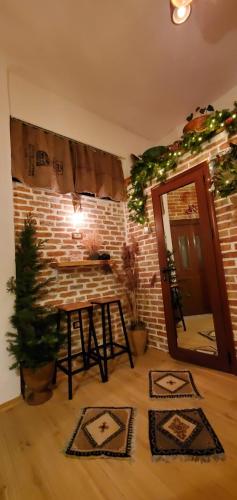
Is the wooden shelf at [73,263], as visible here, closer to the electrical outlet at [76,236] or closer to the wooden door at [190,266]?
the electrical outlet at [76,236]

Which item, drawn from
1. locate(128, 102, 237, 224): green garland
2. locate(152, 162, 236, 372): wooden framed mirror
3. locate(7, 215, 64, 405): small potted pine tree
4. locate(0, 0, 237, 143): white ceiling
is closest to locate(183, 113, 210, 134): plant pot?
locate(128, 102, 237, 224): green garland

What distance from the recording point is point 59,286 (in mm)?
2475

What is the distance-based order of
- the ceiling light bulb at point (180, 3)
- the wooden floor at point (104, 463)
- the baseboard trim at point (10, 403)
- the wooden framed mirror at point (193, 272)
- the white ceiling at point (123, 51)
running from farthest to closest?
the wooden framed mirror at point (193, 272)
the white ceiling at point (123, 51)
the baseboard trim at point (10, 403)
the ceiling light bulb at point (180, 3)
the wooden floor at point (104, 463)

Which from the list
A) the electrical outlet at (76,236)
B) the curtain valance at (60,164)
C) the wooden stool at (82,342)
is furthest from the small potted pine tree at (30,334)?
the curtain valance at (60,164)

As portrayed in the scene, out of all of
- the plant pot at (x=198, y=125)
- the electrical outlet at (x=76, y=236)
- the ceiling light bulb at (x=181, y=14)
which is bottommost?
the electrical outlet at (x=76, y=236)

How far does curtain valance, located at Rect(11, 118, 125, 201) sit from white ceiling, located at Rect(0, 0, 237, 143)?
0.64m

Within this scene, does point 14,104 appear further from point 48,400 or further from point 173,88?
point 48,400

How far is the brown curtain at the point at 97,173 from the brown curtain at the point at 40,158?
14 cm

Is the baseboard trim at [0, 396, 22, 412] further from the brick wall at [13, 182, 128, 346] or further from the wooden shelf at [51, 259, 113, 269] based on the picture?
the wooden shelf at [51, 259, 113, 269]

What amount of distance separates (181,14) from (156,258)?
2.16m

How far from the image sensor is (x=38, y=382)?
1.88 metres

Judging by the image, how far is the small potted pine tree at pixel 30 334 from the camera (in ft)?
6.15

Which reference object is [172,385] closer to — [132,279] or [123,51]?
[132,279]

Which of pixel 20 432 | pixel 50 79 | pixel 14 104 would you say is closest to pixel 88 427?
pixel 20 432
